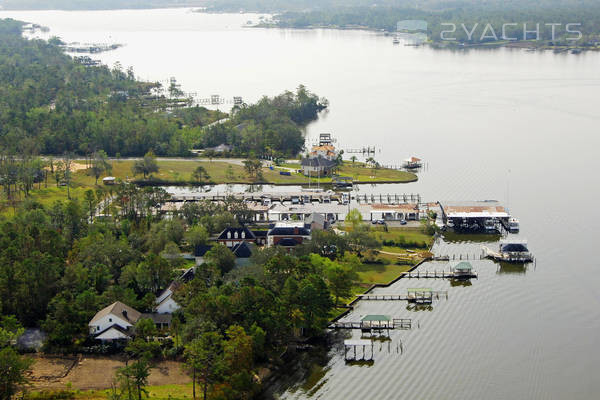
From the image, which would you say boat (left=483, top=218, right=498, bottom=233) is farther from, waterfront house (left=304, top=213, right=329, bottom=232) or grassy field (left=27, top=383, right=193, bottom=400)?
grassy field (left=27, top=383, right=193, bottom=400)

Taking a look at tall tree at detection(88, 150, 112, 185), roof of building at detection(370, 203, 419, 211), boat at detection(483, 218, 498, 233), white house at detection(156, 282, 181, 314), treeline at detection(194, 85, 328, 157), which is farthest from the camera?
treeline at detection(194, 85, 328, 157)

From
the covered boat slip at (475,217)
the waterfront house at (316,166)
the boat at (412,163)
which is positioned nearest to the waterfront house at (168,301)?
the covered boat slip at (475,217)

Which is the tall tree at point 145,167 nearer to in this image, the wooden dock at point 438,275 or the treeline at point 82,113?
the treeline at point 82,113

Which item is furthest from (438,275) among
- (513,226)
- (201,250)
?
(201,250)

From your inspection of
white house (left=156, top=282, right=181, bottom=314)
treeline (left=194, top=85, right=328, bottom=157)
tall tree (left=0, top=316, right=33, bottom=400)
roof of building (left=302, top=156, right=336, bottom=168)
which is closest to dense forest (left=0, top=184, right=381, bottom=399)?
tall tree (left=0, top=316, right=33, bottom=400)

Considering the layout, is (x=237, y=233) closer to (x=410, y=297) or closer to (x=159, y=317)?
(x=159, y=317)

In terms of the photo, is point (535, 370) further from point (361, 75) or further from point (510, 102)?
point (361, 75)
